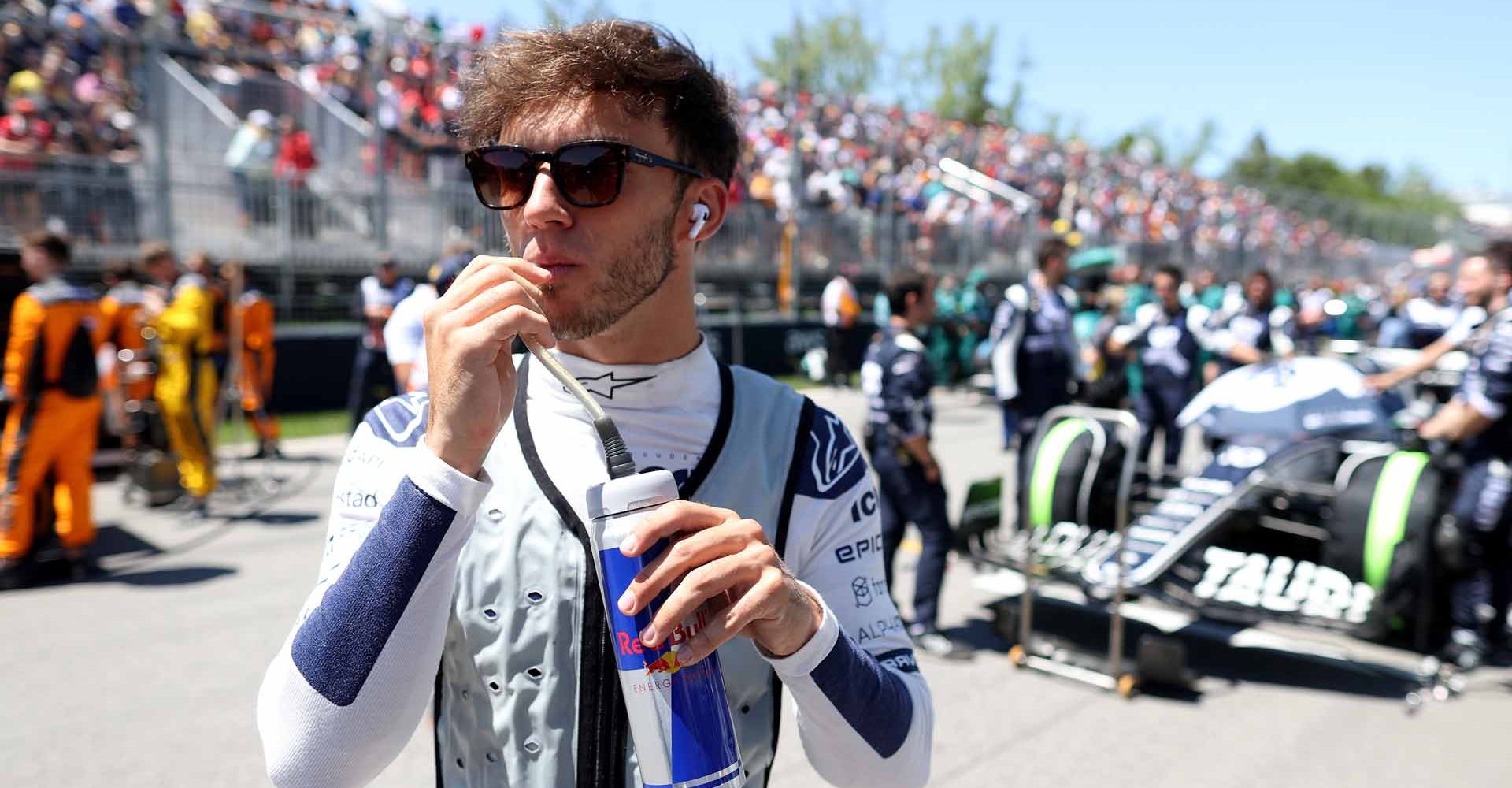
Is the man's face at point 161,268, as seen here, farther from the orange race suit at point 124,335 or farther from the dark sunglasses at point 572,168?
the dark sunglasses at point 572,168

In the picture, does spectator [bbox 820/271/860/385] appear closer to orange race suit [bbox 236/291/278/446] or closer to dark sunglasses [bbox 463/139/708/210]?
orange race suit [bbox 236/291/278/446]

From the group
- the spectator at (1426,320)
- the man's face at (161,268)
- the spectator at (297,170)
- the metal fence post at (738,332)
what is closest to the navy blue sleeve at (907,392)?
the man's face at (161,268)

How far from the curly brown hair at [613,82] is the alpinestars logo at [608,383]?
0.32 meters

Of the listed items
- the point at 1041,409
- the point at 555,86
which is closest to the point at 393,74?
the point at 1041,409

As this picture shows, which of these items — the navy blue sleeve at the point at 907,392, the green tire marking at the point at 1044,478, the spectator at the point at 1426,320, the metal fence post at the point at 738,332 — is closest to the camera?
the navy blue sleeve at the point at 907,392

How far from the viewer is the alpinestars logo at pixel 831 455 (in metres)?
1.63

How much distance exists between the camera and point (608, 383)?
1.59 m

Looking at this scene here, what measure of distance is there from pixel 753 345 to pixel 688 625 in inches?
626

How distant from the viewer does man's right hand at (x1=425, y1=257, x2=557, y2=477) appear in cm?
118

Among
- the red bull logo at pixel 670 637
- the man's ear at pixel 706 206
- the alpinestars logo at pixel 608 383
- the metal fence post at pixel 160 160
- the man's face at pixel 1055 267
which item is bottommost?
the red bull logo at pixel 670 637

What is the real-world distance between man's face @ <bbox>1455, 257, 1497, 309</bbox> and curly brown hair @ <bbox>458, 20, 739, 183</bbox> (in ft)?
19.3

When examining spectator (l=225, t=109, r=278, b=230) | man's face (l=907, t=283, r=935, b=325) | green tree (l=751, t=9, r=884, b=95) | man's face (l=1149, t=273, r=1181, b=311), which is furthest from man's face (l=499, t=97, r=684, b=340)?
green tree (l=751, t=9, r=884, b=95)

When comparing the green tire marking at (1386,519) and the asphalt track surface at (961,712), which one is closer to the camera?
the asphalt track surface at (961,712)

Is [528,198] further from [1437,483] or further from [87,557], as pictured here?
[87,557]
